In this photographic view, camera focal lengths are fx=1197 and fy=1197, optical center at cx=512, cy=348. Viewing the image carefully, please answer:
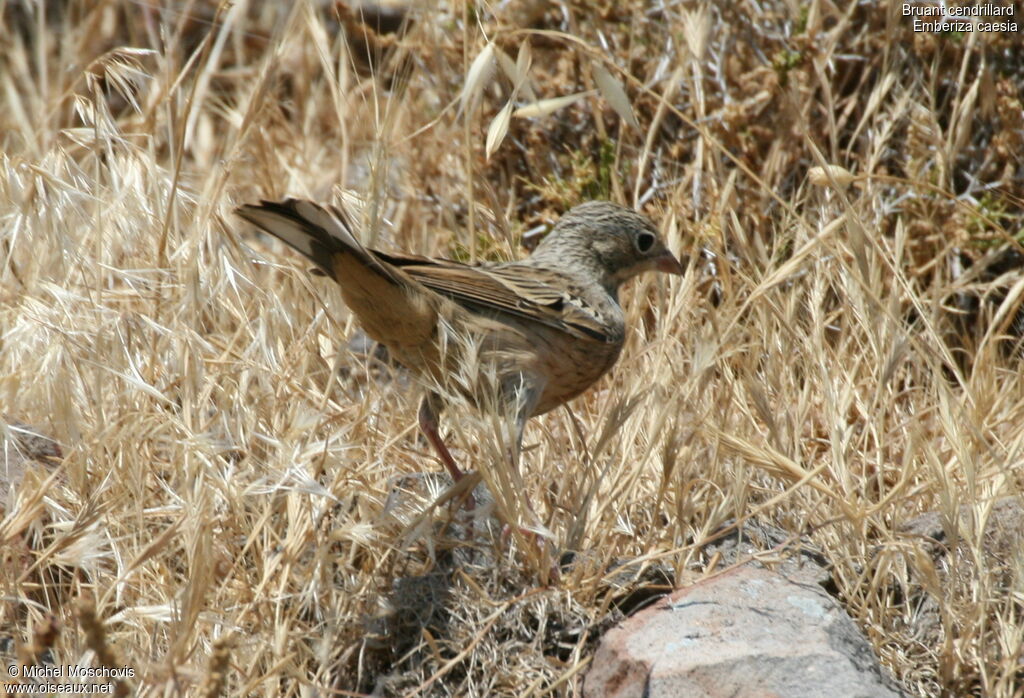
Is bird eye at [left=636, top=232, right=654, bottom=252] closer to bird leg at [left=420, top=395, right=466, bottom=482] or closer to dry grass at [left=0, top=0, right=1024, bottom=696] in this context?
dry grass at [left=0, top=0, right=1024, bottom=696]

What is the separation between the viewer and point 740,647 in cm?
352

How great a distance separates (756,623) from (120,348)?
2225 millimetres

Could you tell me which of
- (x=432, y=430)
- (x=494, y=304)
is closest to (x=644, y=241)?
(x=494, y=304)

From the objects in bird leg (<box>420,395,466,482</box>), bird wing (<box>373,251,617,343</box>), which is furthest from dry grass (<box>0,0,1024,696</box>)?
bird wing (<box>373,251,617,343</box>)

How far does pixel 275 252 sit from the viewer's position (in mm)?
6191

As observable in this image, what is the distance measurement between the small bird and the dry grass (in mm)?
189

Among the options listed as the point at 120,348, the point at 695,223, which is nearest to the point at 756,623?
the point at 120,348

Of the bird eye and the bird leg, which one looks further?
the bird eye

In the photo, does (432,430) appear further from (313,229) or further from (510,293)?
(313,229)

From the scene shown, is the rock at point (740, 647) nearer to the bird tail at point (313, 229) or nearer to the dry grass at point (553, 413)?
the dry grass at point (553, 413)

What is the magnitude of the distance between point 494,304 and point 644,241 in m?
0.96

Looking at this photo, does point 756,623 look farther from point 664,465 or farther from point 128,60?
point 128,60

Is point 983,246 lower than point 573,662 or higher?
higher

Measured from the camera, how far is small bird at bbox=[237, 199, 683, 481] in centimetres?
415
